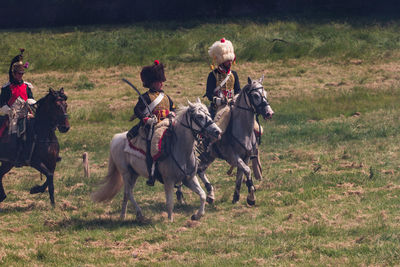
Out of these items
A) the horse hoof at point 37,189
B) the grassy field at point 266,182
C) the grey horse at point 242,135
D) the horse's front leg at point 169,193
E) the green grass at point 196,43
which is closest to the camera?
the grassy field at point 266,182

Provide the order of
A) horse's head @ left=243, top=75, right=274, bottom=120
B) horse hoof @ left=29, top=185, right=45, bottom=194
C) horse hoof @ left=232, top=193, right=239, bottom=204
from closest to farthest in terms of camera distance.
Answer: horse's head @ left=243, top=75, right=274, bottom=120, horse hoof @ left=232, top=193, right=239, bottom=204, horse hoof @ left=29, top=185, right=45, bottom=194

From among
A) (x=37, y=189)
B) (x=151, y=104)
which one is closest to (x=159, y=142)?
(x=151, y=104)

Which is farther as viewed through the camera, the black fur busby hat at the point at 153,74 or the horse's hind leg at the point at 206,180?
the horse's hind leg at the point at 206,180

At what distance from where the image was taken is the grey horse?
503 inches

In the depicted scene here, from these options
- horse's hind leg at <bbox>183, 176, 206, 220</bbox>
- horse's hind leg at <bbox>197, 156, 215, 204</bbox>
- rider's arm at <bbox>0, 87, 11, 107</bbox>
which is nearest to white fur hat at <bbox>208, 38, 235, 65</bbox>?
horse's hind leg at <bbox>197, 156, 215, 204</bbox>

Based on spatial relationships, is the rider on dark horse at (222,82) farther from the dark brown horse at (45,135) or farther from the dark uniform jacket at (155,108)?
the dark brown horse at (45,135)

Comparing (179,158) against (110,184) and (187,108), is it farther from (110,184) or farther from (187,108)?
(110,184)

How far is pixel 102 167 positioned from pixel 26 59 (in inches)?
603

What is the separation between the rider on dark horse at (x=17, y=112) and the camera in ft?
45.3

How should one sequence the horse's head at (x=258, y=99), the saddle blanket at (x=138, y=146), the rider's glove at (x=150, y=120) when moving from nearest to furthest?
the rider's glove at (x=150, y=120) < the saddle blanket at (x=138, y=146) < the horse's head at (x=258, y=99)

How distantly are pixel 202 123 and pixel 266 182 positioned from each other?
12.2 feet

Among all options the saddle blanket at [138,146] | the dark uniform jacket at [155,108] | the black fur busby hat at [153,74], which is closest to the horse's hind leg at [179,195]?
the saddle blanket at [138,146]

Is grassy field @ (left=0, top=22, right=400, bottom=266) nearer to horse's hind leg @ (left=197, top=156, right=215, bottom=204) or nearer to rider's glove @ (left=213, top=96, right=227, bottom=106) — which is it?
horse's hind leg @ (left=197, top=156, right=215, bottom=204)

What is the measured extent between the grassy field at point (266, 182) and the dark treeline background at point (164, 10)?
788 cm
